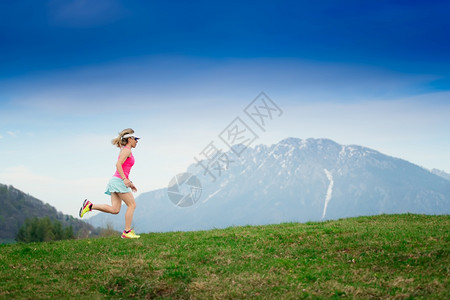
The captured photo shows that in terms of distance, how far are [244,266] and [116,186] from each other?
6167 mm

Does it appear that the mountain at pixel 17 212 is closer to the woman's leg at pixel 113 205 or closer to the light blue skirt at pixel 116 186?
the woman's leg at pixel 113 205

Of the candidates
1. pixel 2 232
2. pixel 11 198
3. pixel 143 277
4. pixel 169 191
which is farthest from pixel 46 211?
pixel 143 277

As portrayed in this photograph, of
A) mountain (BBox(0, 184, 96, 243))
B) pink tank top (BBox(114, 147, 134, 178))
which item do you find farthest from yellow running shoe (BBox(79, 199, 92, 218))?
mountain (BBox(0, 184, 96, 243))

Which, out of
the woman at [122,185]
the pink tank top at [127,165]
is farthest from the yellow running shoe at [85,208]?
the pink tank top at [127,165]

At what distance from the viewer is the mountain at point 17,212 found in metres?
159

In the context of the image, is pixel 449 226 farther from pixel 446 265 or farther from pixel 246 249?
pixel 246 249

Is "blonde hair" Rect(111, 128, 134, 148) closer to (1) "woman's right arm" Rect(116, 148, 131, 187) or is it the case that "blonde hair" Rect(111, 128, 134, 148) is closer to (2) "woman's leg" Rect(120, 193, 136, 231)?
(1) "woman's right arm" Rect(116, 148, 131, 187)

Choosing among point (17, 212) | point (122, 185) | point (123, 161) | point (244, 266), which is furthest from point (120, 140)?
point (17, 212)

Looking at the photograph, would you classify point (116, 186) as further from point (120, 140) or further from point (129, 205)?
point (120, 140)

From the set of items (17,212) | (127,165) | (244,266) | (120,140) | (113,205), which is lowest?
(17,212)

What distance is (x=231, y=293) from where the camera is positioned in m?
9.63

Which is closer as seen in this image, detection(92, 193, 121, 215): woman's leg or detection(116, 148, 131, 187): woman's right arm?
detection(116, 148, 131, 187): woman's right arm

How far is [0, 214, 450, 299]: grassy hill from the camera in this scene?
386 inches

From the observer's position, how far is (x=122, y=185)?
1541cm
